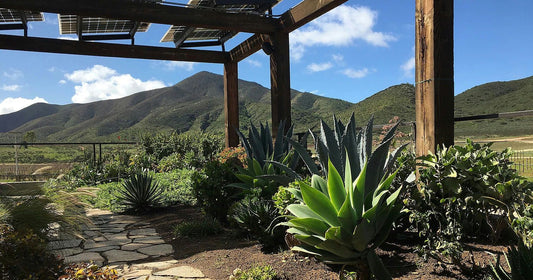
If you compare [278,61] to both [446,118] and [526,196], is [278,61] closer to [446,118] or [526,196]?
[446,118]

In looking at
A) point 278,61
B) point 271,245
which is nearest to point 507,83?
point 278,61

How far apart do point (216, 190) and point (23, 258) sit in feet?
7.50

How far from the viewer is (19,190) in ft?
6.25

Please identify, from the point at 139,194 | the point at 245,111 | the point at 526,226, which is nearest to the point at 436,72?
the point at 526,226

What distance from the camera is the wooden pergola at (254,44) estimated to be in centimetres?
282

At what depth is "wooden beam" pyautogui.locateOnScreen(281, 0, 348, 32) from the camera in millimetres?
4199

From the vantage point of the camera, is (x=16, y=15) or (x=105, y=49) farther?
(x=105, y=49)

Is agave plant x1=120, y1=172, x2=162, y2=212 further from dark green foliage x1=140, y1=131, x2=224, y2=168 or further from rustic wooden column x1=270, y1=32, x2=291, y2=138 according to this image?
dark green foliage x1=140, y1=131, x2=224, y2=168

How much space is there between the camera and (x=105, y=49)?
6.25 metres

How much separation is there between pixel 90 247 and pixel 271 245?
1719 millimetres

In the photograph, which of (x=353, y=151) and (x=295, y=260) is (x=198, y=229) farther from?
(x=353, y=151)

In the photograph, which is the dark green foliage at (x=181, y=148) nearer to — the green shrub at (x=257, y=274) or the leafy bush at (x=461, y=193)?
the green shrub at (x=257, y=274)

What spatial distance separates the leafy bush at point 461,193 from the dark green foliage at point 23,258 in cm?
207

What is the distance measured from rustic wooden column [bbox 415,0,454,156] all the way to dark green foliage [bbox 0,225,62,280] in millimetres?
2562
